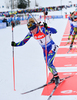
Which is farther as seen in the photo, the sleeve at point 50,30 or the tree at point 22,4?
the tree at point 22,4

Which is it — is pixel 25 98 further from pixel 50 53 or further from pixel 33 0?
pixel 33 0

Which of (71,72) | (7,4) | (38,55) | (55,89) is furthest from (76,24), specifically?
(7,4)

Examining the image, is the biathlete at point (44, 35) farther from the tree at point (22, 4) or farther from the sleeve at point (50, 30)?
the tree at point (22, 4)

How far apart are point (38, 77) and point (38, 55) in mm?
2584


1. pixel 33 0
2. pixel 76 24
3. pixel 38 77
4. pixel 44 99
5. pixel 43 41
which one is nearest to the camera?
pixel 44 99

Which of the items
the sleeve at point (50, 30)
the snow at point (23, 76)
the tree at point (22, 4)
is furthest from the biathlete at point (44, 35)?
the tree at point (22, 4)

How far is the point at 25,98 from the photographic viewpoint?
353 cm

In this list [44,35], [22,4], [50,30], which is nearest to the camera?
[50,30]

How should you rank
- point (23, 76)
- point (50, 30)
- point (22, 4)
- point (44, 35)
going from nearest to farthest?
1. point (50, 30)
2. point (44, 35)
3. point (23, 76)
4. point (22, 4)

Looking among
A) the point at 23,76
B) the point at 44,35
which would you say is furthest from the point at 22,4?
the point at 44,35

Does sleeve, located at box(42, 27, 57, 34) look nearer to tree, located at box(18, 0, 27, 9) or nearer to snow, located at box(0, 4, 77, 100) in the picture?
snow, located at box(0, 4, 77, 100)

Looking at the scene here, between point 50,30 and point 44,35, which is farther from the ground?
point 50,30

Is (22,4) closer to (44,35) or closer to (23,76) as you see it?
(23,76)

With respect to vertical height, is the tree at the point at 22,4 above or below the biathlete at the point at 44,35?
above
